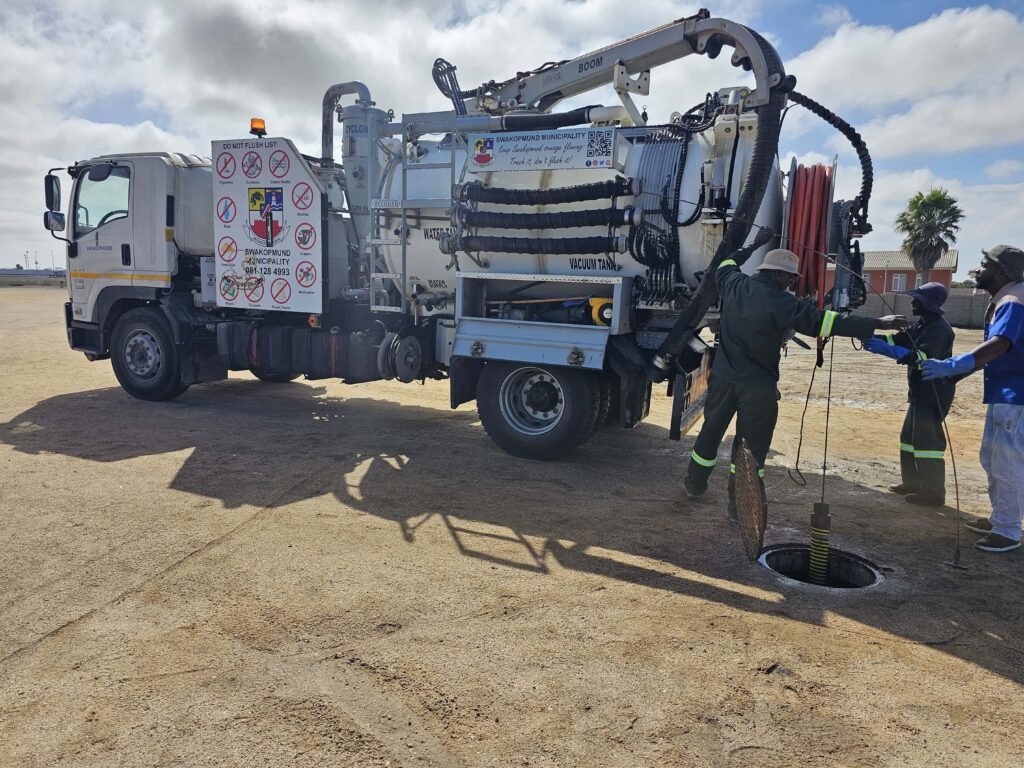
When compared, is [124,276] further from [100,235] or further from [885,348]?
[885,348]

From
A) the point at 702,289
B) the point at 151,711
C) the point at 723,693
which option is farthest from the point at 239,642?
the point at 702,289

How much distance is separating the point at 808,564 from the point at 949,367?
1.56 metres

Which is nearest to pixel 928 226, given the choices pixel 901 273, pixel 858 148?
pixel 901 273

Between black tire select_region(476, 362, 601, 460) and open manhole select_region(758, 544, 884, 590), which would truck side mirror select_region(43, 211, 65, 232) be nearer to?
black tire select_region(476, 362, 601, 460)

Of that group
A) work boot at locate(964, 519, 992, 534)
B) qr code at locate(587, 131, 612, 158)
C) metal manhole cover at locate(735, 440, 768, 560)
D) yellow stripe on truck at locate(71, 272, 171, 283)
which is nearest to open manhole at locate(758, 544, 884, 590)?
metal manhole cover at locate(735, 440, 768, 560)

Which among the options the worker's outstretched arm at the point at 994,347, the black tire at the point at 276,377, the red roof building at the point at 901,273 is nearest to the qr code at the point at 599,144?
the worker's outstretched arm at the point at 994,347

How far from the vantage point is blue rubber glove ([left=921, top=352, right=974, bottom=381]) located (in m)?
4.51

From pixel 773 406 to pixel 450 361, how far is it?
331 cm

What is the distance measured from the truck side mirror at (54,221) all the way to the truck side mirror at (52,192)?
6cm

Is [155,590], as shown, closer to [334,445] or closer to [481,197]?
[334,445]

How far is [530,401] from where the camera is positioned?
687 centimetres

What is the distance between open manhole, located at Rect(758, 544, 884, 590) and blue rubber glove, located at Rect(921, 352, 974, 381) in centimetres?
129

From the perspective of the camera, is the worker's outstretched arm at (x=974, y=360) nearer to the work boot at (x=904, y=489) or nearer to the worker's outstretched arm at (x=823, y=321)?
the worker's outstretched arm at (x=823, y=321)

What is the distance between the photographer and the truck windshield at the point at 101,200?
8.92 m
